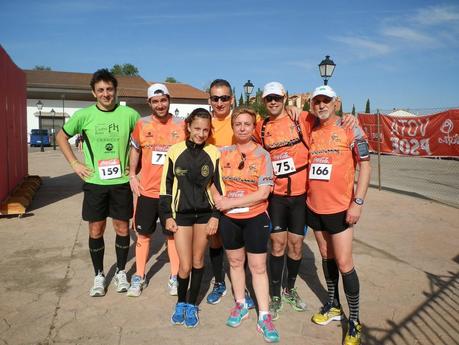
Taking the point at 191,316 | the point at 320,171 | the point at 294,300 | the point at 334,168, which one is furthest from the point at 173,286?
the point at 334,168

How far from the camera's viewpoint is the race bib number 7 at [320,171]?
9.61 feet

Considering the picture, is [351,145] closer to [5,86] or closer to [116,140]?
[116,140]

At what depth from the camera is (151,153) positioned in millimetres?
3609

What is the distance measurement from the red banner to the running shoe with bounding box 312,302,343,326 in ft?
26.7

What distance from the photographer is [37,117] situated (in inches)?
1533

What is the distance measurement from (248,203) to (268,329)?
101cm

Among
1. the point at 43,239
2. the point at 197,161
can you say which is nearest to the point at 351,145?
the point at 197,161

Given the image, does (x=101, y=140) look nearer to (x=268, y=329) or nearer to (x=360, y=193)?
(x=268, y=329)

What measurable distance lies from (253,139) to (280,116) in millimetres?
311

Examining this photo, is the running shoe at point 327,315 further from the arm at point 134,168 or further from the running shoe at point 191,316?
the arm at point 134,168

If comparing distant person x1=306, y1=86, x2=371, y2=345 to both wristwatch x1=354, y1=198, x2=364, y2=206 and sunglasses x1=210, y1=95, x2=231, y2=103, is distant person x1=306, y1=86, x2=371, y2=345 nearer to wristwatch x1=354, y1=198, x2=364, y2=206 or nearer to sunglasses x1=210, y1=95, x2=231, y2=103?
wristwatch x1=354, y1=198, x2=364, y2=206

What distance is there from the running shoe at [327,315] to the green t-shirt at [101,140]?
2219 mm

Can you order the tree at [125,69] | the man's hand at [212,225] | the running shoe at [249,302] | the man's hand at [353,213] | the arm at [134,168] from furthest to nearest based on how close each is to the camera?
the tree at [125,69] < the arm at [134,168] < the running shoe at [249,302] < the man's hand at [212,225] < the man's hand at [353,213]

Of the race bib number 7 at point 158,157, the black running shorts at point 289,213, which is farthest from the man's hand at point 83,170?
the black running shorts at point 289,213
